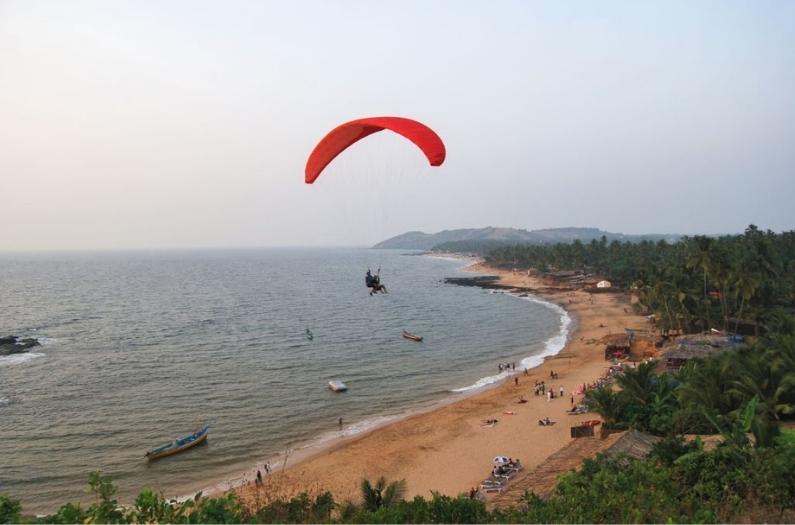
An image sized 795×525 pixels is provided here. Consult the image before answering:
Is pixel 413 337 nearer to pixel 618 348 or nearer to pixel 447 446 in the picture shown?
pixel 618 348

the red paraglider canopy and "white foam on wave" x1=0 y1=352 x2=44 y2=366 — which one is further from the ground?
the red paraglider canopy

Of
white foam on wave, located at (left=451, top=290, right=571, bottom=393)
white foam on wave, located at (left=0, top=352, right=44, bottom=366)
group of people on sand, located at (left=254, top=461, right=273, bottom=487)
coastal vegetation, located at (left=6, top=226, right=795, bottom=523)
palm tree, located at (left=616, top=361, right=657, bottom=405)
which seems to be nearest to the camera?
coastal vegetation, located at (left=6, top=226, right=795, bottom=523)

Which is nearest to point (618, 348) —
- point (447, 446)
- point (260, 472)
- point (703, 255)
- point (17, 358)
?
point (703, 255)

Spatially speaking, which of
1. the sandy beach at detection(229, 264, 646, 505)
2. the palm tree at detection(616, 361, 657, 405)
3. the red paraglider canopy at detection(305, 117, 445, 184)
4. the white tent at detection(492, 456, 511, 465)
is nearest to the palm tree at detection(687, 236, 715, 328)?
the sandy beach at detection(229, 264, 646, 505)

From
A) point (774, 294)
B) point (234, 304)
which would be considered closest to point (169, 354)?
point (234, 304)

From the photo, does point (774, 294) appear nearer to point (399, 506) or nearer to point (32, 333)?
point (399, 506)

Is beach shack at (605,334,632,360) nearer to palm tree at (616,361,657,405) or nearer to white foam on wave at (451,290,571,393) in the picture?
white foam on wave at (451,290,571,393)
